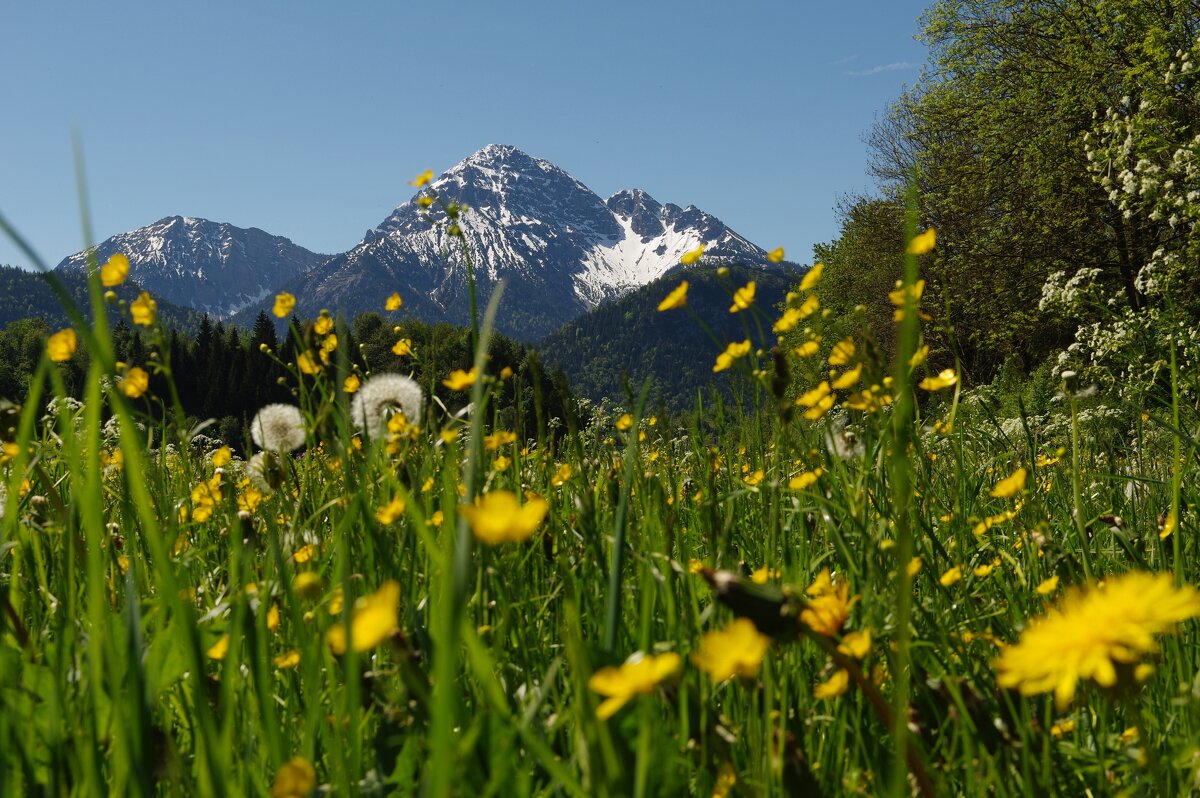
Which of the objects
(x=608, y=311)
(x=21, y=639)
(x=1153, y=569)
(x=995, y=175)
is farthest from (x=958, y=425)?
(x=608, y=311)

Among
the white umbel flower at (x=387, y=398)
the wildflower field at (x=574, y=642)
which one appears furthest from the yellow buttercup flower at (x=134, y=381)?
the white umbel flower at (x=387, y=398)

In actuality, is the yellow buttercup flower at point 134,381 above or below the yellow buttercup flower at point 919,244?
above

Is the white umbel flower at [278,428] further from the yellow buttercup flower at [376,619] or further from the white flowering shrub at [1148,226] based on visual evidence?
the white flowering shrub at [1148,226]

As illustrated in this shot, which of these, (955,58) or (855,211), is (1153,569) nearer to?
(955,58)

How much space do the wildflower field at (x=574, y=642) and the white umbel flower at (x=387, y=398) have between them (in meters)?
0.03

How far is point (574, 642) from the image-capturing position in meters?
0.62

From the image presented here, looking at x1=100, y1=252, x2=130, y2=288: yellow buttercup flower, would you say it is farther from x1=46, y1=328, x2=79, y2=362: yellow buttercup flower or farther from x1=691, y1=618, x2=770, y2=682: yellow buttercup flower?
x1=691, y1=618, x2=770, y2=682: yellow buttercup flower

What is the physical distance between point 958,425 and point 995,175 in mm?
16061

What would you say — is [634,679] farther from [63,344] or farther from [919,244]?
[63,344]

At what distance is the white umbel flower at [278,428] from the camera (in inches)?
74.5

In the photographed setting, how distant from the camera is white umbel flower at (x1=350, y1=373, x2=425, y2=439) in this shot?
1865 mm

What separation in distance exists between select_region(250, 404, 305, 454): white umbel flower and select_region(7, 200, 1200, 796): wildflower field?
0.07 feet

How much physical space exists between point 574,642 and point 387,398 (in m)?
1.44

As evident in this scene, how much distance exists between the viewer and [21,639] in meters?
1.06
